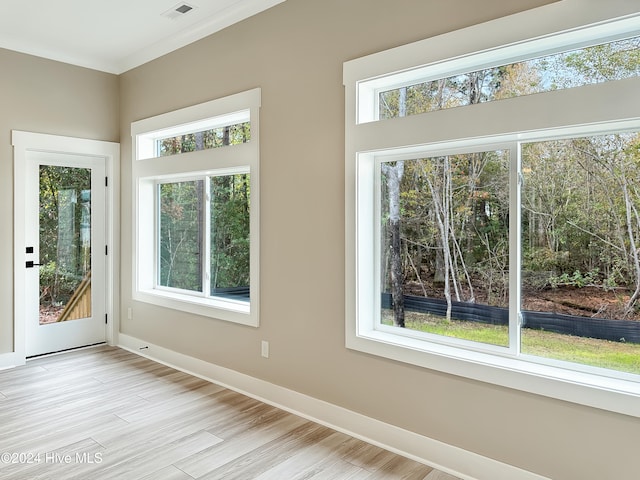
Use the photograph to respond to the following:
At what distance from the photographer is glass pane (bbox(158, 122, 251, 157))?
3750 mm

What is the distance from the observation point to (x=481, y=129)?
2277 mm

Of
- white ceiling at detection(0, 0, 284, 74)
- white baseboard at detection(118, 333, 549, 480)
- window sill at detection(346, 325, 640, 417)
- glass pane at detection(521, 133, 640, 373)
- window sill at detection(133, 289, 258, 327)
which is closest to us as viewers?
window sill at detection(346, 325, 640, 417)

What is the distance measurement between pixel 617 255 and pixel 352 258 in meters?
1.37

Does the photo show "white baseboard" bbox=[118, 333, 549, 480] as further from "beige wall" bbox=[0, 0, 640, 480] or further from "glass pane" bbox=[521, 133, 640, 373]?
"glass pane" bbox=[521, 133, 640, 373]

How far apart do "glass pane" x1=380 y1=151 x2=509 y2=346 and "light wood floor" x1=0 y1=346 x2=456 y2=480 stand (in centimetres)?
83

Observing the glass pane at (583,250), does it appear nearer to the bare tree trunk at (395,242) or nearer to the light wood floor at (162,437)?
the bare tree trunk at (395,242)

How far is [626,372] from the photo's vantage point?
204cm

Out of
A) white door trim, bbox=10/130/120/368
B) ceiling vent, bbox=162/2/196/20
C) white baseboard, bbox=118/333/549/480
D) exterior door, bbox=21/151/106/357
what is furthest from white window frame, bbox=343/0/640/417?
exterior door, bbox=21/151/106/357

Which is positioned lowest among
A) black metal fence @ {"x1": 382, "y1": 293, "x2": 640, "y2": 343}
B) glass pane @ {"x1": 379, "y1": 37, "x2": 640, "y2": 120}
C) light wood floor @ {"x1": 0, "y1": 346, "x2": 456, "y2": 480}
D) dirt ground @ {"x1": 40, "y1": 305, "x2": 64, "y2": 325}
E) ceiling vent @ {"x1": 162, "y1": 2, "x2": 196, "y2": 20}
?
light wood floor @ {"x1": 0, "y1": 346, "x2": 456, "y2": 480}

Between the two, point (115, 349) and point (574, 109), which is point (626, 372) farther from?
point (115, 349)

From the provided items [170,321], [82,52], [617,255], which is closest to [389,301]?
[617,255]

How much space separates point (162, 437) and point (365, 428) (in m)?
1.24

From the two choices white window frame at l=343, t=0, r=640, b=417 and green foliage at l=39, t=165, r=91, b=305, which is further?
green foliage at l=39, t=165, r=91, b=305

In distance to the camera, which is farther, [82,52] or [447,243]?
[82,52]
